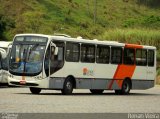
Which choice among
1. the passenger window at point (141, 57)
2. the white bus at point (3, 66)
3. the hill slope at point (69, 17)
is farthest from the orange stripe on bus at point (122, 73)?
the hill slope at point (69, 17)

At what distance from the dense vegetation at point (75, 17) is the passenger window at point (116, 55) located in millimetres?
28881

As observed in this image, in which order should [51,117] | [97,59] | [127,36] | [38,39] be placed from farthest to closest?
[127,36], [97,59], [38,39], [51,117]

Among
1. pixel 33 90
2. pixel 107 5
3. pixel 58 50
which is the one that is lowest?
pixel 33 90

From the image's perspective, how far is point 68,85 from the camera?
1173 inches

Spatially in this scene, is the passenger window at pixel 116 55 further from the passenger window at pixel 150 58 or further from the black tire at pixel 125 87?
the passenger window at pixel 150 58

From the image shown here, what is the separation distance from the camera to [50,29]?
3093 inches

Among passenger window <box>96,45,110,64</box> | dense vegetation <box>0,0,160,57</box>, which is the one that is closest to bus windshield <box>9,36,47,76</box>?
passenger window <box>96,45,110,64</box>

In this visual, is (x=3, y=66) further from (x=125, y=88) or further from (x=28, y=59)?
(x=28, y=59)

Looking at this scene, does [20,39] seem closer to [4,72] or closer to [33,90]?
[33,90]

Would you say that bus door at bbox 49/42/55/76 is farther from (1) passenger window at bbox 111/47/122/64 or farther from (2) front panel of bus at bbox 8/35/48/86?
(1) passenger window at bbox 111/47/122/64

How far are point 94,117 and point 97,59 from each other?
1495 centimetres

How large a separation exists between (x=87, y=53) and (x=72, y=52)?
4.32ft

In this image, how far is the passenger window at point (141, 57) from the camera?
3475 cm

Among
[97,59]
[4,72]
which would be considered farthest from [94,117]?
[4,72]
